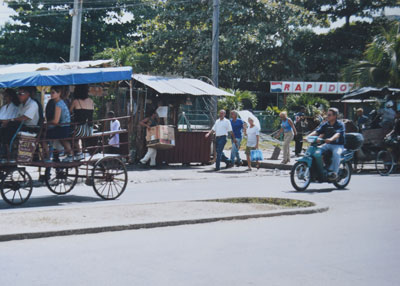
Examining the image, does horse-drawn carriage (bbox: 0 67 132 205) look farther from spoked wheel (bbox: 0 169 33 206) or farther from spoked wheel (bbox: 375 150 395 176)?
spoked wheel (bbox: 375 150 395 176)

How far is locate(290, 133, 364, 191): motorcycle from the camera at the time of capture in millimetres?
13344

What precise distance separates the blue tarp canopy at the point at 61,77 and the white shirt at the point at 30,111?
1.16 feet

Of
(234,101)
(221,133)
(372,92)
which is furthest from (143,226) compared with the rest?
(234,101)

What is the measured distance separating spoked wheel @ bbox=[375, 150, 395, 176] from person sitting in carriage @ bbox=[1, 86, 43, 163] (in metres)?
10.6

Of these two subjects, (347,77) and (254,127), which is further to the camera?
(347,77)

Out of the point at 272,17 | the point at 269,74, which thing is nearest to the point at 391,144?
the point at 272,17

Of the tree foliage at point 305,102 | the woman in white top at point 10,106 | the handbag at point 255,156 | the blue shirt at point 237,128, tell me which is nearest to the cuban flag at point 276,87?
the tree foliage at point 305,102

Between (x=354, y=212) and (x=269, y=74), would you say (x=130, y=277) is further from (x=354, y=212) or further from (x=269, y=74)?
(x=269, y=74)

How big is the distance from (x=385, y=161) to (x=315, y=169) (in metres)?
5.33

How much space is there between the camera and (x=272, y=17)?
120 ft

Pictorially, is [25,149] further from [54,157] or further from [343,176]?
[343,176]

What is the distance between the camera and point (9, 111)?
11164 millimetres

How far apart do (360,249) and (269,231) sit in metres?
1.46

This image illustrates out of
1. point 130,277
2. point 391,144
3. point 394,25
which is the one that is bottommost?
point 130,277
